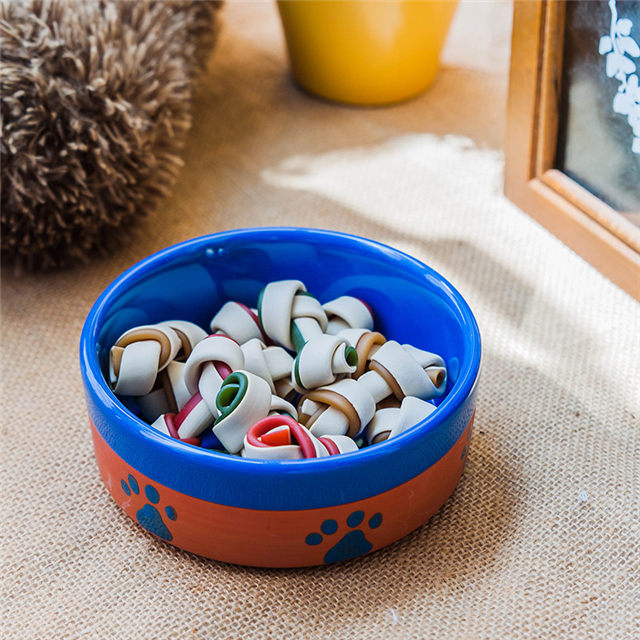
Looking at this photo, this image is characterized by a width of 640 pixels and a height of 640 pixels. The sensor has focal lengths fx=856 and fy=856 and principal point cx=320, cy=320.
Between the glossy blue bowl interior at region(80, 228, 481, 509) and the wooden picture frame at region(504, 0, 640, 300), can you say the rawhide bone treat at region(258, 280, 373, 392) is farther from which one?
the wooden picture frame at region(504, 0, 640, 300)

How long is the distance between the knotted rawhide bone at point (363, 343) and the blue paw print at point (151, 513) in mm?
211

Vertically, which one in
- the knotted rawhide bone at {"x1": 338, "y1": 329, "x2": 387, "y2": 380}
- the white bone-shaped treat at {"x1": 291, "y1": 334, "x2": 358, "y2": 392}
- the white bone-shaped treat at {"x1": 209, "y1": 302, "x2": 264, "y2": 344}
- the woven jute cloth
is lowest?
the woven jute cloth

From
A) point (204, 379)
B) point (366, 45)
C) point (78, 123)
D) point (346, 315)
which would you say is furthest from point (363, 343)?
point (366, 45)

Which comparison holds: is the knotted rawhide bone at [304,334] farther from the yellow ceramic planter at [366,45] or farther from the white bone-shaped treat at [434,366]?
the yellow ceramic planter at [366,45]

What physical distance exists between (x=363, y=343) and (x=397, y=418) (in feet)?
0.31

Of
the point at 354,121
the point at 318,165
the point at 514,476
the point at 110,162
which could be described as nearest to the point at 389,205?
the point at 318,165

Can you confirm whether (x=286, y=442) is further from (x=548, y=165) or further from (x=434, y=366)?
(x=548, y=165)

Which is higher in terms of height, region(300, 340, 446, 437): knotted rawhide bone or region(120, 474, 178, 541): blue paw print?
region(300, 340, 446, 437): knotted rawhide bone

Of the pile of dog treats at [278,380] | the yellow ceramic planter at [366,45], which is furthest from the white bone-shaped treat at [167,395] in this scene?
the yellow ceramic planter at [366,45]

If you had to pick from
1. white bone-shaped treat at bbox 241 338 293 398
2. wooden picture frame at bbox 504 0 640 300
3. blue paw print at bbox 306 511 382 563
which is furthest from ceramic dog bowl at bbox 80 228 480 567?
wooden picture frame at bbox 504 0 640 300

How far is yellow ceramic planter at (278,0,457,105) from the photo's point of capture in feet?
4.24

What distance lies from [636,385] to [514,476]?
19 cm

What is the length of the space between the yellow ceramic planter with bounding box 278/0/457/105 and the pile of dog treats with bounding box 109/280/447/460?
0.64 m

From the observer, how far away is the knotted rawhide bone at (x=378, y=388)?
0.71 meters
